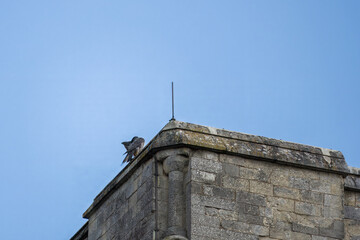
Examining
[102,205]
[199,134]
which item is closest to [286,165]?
[199,134]

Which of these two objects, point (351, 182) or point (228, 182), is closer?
point (228, 182)

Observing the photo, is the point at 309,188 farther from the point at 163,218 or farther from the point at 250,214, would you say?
the point at 163,218

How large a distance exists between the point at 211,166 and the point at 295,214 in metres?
1.33

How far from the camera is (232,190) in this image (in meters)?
12.9

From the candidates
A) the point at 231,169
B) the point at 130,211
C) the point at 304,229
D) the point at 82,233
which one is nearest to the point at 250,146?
the point at 231,169

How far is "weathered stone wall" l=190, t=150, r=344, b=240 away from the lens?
12.6 meters

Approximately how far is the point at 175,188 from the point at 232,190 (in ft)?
2.48

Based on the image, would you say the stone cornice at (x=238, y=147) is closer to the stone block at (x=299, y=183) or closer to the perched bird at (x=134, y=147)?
the stone block at (x=299, y=183)

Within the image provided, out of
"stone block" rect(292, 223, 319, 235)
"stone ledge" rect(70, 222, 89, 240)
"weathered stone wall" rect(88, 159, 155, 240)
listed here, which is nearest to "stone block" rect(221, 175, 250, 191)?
"stone block" rect(292, 223, 319, 235)

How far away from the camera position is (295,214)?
43.4ft

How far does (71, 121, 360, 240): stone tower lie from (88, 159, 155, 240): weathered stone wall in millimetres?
15

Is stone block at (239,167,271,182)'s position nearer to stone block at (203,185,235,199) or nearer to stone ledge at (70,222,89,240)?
stone block at (203,185,235,199)

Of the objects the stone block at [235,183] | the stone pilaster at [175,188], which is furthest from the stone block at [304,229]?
the stone pilaster at [175,188]

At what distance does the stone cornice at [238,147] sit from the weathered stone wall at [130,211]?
0.20 metres
